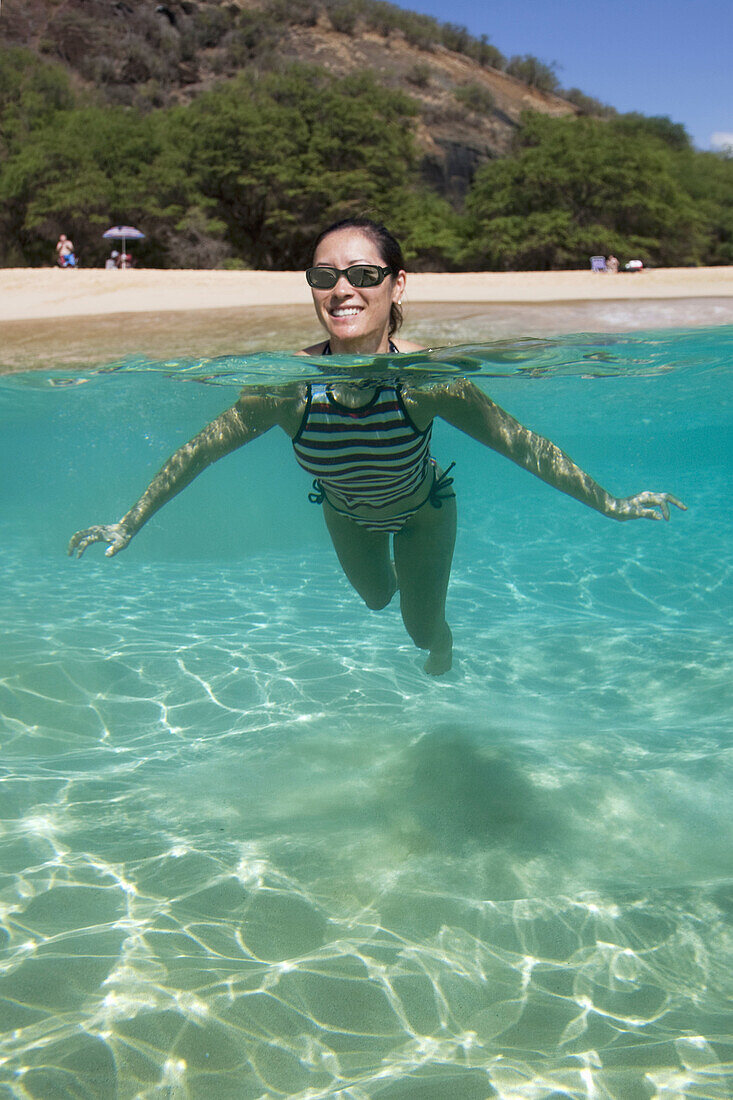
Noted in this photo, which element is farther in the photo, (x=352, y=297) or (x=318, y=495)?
(x=318, y=495)

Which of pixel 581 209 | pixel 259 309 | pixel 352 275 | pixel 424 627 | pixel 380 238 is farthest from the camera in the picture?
pixel 581 209

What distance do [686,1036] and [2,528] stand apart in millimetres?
21152

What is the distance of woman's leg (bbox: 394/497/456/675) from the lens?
4691mm

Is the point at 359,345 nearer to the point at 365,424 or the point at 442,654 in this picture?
the point at 365,424

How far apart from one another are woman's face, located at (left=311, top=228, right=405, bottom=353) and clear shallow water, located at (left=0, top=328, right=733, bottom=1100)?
8.57 feet

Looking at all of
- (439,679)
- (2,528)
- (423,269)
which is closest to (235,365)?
(439,679)

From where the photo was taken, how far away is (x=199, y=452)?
4.15m

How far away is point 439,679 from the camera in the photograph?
823cm

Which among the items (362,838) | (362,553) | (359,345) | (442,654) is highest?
(359,345)

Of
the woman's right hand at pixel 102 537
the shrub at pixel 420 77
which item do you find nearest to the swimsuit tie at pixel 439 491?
the woman's right hand at pixel 102 537

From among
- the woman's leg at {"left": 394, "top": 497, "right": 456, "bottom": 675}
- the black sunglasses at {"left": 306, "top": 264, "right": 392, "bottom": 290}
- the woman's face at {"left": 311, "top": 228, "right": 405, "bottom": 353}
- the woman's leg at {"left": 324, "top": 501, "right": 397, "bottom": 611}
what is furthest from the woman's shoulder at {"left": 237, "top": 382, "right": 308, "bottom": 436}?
the woman's leg at {"left": 394, "top": 497, "right": 456, "bottom": 675}

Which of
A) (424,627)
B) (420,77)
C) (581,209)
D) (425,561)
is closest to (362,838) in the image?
(424,627)

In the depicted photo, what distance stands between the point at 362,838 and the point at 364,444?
220 centimetres

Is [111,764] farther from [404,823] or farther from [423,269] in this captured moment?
[423,269]
